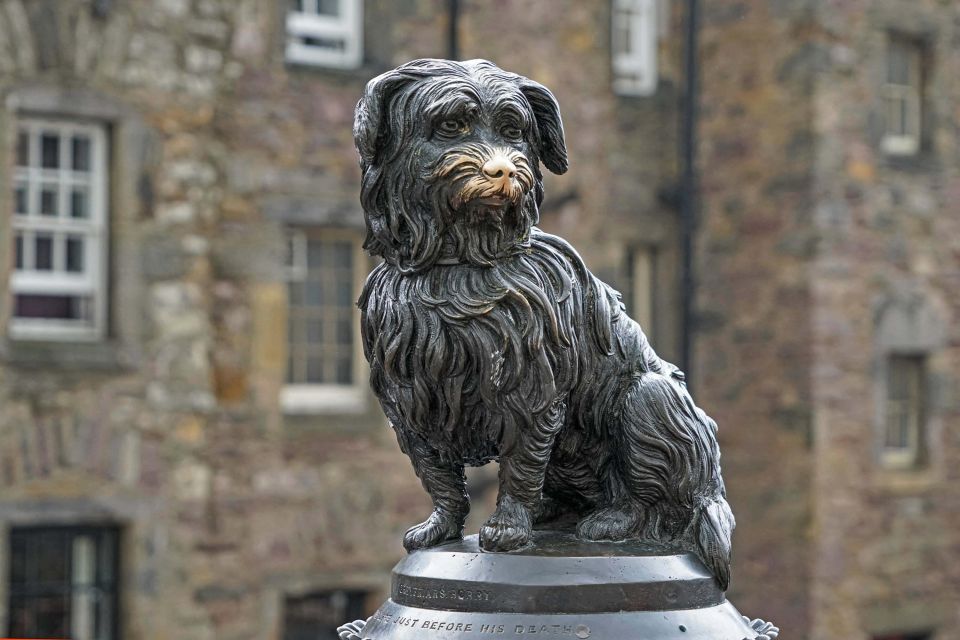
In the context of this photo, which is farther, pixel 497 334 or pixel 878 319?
pixel 878 319

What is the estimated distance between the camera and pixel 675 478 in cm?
422

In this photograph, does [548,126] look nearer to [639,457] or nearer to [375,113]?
[375,113]

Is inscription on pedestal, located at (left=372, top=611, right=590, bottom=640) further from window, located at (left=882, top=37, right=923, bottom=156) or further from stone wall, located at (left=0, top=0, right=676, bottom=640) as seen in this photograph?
window, located at (left=882, top=37, right=923, bottom=156)

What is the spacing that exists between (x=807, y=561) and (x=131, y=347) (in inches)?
261

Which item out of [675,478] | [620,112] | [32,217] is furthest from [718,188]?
[675,478]

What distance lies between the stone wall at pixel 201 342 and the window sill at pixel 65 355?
0.01 metres

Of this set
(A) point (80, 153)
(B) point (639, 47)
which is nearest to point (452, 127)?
(A) point (80, 153)

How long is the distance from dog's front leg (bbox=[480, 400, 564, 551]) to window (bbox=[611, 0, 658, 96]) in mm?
13099

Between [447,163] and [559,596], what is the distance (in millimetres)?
1044

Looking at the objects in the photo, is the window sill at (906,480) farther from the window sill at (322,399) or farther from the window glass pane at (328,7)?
the window glass pane at (328,7)

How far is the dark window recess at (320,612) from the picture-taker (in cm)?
1409

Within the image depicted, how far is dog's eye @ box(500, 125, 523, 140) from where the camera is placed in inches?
157

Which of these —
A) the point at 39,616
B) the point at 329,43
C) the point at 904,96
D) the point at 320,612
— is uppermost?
the point at 329,43

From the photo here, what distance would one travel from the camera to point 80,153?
520 inches
